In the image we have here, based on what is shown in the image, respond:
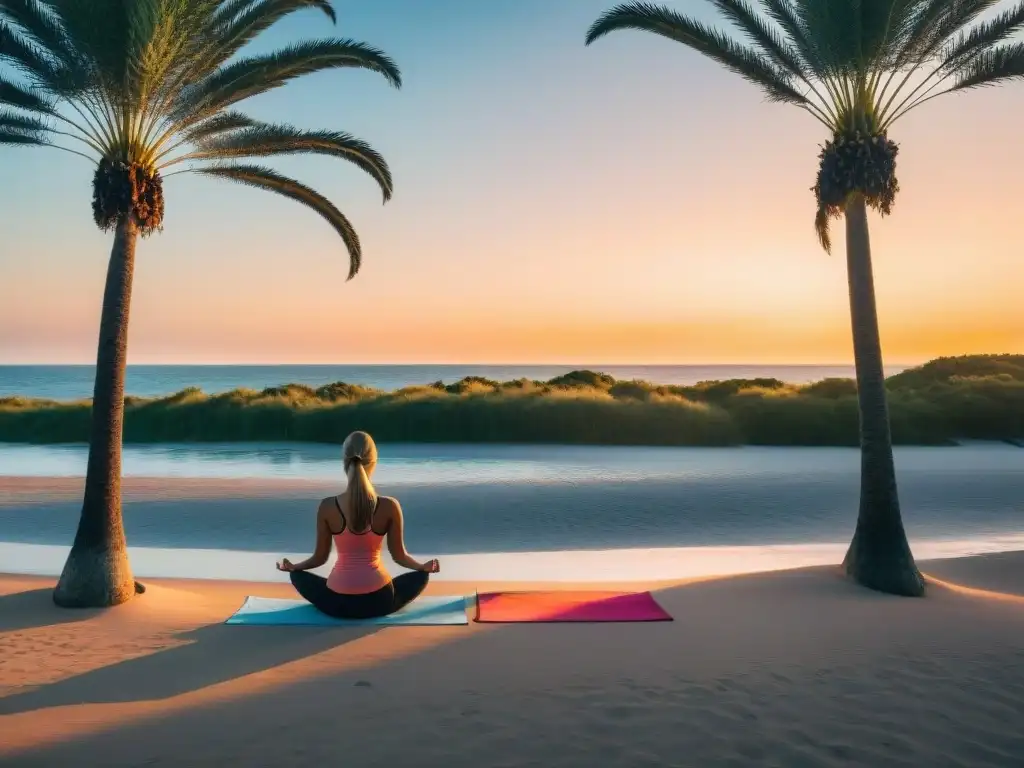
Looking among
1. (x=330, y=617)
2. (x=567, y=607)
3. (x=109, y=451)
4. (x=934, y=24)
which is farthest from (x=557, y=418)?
(x=330, y=617)

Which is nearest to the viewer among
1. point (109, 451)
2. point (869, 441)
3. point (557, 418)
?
point (109, 451)

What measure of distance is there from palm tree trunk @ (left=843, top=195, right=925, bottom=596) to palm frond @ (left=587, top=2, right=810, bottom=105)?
1.92m

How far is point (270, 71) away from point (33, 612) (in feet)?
21.3

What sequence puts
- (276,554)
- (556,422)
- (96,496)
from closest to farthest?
(96,496) → (276,554) → (556,422)

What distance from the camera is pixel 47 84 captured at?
27.9 ft

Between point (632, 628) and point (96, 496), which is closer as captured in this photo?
point (632, 628)

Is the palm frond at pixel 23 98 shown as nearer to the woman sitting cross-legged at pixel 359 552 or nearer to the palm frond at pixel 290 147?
the palm frond at pixel 290 147

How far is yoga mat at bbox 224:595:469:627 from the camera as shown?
22.5 ft

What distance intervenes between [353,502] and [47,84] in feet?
20.0

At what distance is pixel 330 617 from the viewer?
22.9 ft

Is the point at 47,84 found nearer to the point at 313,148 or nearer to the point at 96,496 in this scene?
the point at 313,148

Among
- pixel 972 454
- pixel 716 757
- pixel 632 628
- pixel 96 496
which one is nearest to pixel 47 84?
pixel 96 496

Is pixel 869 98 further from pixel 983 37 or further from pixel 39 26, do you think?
pixel 39 26

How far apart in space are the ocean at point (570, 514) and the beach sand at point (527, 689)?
9.35 ft
